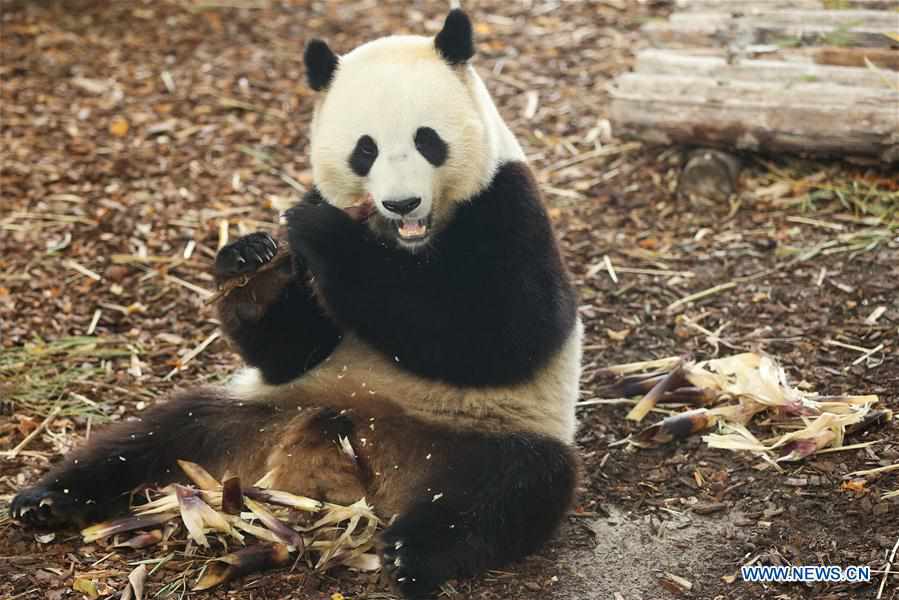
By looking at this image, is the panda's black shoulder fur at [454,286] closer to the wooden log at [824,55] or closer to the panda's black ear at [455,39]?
the panda's black ear at [455,39]

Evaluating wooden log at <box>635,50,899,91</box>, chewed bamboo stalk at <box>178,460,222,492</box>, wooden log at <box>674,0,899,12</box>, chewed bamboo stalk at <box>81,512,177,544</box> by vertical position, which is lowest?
chewed bamboo stalk at <box>81,512,177,544</box>

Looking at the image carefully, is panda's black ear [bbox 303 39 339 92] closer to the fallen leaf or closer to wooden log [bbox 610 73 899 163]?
wooden log [bbox 610 73 899 163]

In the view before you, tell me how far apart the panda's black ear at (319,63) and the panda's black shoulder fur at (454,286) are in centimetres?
47

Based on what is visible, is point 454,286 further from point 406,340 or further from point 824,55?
point 824,55

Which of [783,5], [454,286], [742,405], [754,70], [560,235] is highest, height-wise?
[454,286]

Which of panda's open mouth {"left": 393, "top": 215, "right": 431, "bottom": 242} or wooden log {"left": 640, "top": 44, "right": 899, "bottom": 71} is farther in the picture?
wooden log {"left": 640, "top": 44, "right": 899, "bottom": 71}

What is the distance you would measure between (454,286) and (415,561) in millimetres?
905

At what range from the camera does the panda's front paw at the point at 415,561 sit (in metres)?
3.53

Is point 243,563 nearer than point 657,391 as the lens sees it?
Yes

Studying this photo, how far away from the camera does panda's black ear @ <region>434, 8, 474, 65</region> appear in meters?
3.93

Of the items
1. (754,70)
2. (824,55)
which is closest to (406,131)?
(754,70)

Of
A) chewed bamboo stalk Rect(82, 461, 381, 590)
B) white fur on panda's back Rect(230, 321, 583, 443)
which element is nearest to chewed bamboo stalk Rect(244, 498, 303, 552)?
chewed bamboo stalk Rect(82, 461, 381, 590)

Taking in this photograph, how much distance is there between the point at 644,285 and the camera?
564 cm

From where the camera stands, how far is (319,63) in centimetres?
402
